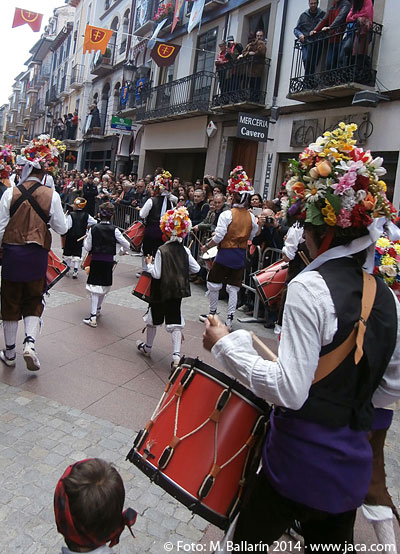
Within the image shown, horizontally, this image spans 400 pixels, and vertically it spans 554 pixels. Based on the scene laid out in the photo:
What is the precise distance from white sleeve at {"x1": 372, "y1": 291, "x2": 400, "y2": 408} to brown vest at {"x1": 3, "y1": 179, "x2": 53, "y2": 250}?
361cm

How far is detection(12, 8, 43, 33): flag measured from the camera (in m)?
23.8

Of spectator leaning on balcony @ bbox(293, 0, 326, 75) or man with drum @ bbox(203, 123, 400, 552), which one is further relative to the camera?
spectator leaning on balcony @ bbox(293, 0, 326, 75)

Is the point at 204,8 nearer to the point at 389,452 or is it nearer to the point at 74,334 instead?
the point at 74,334

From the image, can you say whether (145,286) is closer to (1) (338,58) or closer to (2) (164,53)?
(1) (338,58)

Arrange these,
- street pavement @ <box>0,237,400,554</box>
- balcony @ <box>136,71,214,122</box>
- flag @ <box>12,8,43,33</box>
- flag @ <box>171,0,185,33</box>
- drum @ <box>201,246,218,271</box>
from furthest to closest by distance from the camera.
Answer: flag @ <box>12,8,43,33</box>
flag @ <box>171,0,185,33</box>
balcony @ <box>136,71,214,122</box>
drum @ <box>201,246,218,271</box>
street pavement @ <box>0,237,400,554</box>

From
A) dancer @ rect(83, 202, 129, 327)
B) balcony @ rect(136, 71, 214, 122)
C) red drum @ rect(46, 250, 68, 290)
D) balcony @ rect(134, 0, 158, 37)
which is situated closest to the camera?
red drum @ rect(46, 250, 68, 290)

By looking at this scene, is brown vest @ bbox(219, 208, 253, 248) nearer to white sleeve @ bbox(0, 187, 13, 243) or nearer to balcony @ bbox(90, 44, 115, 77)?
white sleeve @ bbox(0, 187, 13, 243)

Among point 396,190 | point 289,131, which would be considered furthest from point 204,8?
point 396,190

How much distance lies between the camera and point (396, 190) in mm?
9406

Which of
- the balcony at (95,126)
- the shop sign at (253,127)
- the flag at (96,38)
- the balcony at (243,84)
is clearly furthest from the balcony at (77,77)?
the shop sign at (253,127)

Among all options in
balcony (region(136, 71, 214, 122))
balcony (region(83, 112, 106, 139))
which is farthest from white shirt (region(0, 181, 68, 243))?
balcony (region(83, 112, 106, 139))

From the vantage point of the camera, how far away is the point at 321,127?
11.5 metres

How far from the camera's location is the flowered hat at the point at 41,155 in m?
4.81

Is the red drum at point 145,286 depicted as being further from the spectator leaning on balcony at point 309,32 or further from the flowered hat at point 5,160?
the spectator leaning on balcony at point 309,32
